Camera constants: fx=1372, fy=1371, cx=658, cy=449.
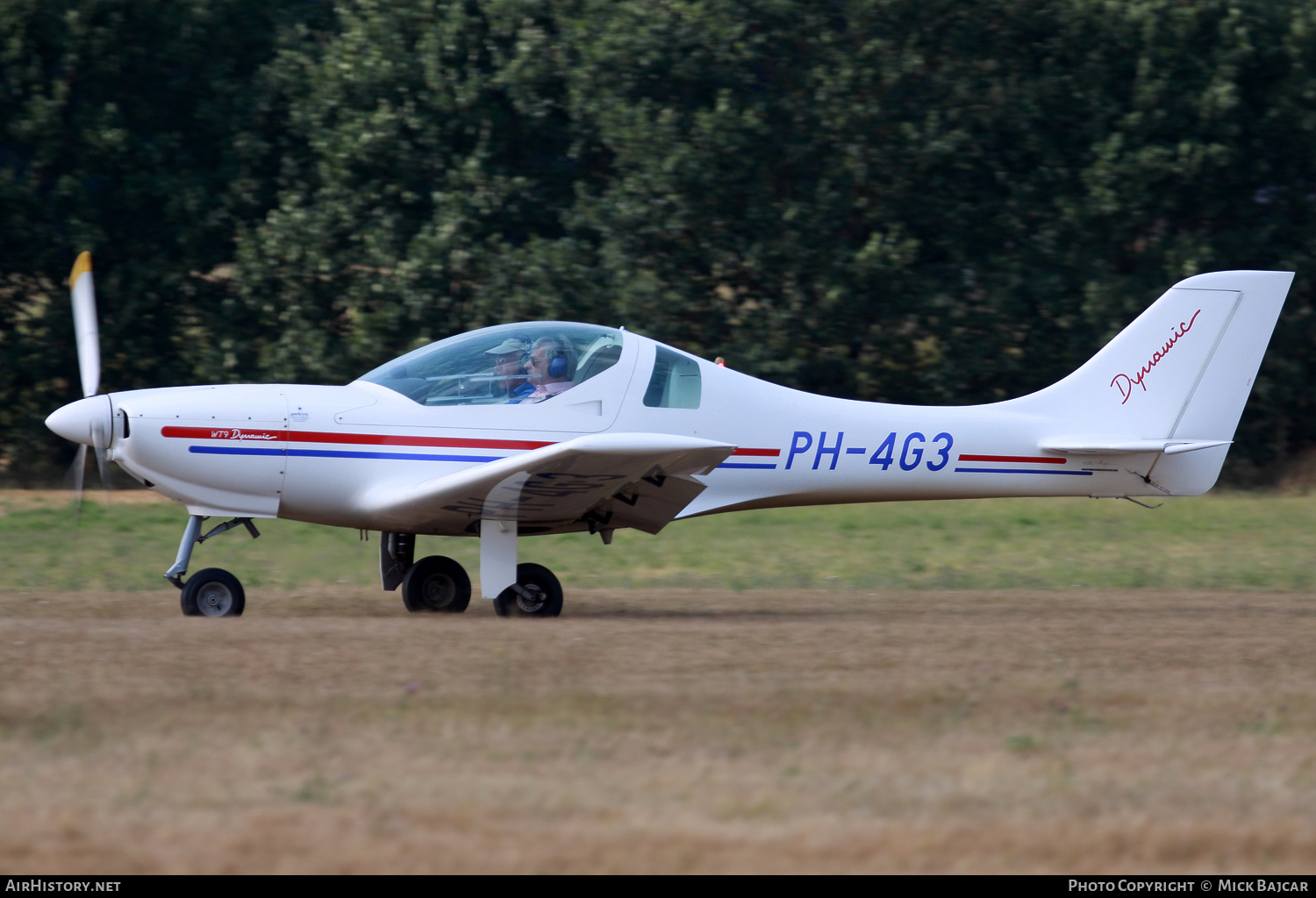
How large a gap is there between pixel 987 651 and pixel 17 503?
43.6 feet

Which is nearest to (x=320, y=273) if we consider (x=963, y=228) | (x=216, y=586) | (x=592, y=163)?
(x=592, y=163)

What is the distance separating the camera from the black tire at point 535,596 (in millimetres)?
9844

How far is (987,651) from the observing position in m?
8.29

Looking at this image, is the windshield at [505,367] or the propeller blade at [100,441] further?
the windshield at [505,367]

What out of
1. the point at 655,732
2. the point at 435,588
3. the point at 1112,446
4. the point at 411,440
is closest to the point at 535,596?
the point at 435,588

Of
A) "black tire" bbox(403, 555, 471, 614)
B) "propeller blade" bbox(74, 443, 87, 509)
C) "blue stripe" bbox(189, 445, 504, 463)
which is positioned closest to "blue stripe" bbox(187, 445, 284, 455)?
"blue stripe" bbox(189, 445, 504, 463)

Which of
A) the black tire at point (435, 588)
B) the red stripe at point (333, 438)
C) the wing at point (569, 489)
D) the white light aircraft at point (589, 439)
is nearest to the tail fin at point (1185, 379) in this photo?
the white light aircraft at point (589, 439)

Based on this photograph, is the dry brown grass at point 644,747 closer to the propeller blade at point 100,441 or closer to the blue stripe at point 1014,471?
the propeller blade at point 100,441

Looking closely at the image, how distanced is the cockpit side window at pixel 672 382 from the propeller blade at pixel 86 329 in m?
3.89

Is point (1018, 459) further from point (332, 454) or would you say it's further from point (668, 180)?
point (668, 180)

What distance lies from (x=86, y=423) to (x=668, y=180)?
12.3m

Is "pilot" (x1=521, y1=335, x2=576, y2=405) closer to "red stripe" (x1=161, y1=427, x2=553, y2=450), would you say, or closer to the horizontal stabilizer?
"red stripe" (x1=161, y1=427, x2=553, y2=450)

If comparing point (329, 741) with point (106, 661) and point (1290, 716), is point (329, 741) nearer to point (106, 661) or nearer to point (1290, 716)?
point (106, 661)
